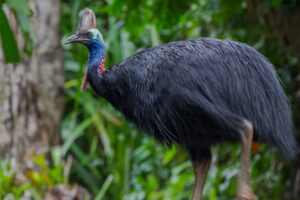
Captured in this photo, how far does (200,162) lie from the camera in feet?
13.3

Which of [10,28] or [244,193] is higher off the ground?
[10,28]

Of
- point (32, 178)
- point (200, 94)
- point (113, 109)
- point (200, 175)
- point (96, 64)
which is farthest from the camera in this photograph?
point (113, 109)

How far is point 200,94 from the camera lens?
3.61 meters

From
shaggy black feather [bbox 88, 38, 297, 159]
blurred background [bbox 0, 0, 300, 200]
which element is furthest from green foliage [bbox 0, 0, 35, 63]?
blurred background [bbox 0, 0, 300, 200]

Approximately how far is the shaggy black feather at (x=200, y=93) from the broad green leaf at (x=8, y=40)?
1.71 feet

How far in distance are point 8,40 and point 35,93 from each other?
2.35 meters

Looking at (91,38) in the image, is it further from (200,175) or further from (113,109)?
(113,109)

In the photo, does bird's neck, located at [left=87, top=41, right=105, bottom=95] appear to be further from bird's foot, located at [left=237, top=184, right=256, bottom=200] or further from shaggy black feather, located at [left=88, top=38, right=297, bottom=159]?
bird's foot, located at [left=237, top=184, right=256, bottom=200]

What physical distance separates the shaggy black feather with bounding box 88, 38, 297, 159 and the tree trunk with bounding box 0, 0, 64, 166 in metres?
2.47

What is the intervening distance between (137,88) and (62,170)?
2.70 metres

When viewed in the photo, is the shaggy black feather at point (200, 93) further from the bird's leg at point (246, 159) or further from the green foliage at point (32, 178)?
the green foliage at point (32, 178)

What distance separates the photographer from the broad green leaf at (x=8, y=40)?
4.08 meters

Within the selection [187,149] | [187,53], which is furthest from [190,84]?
[187,149]

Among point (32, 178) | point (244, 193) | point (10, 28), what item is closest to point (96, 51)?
point (10, 28)
